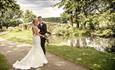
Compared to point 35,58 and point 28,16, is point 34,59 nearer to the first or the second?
point 35,58

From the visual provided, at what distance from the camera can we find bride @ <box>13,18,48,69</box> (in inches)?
455

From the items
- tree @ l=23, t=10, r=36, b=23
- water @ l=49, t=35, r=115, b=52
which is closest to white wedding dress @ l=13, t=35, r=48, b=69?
water @ l=49, t=35, r=115, b=52

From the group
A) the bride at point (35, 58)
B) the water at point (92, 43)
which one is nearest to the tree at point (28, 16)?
the water at point (92, 43)

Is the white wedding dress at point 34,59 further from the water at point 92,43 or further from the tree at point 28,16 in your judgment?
the tree at point 28,16

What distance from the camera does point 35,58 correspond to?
11992 millimetres

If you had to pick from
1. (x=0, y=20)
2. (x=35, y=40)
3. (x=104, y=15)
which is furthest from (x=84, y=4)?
(x=0, y=20)

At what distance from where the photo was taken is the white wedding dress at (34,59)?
37.9ft

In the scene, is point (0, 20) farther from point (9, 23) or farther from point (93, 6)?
point (93, 6)

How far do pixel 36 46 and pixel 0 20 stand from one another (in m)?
48.8

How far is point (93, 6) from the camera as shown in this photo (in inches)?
464

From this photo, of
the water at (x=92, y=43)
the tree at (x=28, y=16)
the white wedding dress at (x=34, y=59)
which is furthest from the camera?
the tree at (x=28, y=16)

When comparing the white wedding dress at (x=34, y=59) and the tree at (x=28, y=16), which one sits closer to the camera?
the white wedding dress at (x=34, y=59)

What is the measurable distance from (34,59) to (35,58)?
11 centimetres

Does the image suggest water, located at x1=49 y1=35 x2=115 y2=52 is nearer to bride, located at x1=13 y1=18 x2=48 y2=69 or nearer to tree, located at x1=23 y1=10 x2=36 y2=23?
bride, located at x1=13 y1=18 x2=48 y2=69
